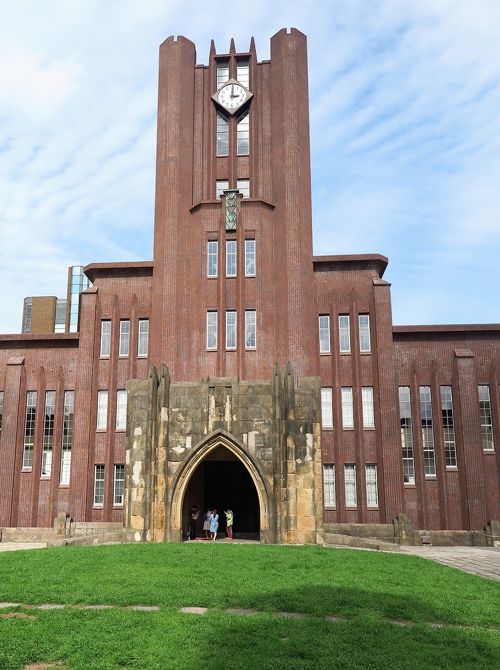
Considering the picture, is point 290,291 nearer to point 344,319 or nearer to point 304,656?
point 344,319

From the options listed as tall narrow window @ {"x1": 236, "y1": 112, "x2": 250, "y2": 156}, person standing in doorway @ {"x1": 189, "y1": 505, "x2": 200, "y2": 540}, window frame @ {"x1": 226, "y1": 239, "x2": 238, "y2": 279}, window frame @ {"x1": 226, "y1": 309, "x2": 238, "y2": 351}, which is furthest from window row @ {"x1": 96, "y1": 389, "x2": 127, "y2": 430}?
tall narrow window @ {"x1": 236, "y1": 112, "x2": 250, "y2": 156}

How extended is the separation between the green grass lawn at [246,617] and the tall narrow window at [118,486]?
15.0 m

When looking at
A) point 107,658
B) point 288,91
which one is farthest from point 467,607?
point 288,91

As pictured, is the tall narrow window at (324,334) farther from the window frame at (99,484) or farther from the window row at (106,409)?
the window frame at (99,484)

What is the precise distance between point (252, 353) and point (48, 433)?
11.5 m

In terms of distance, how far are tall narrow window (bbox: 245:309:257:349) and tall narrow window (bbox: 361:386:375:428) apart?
599cm

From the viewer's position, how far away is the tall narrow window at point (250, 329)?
3353 centimetres

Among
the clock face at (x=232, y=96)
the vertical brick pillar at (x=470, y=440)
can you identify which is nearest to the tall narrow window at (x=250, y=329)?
the vertical brick pillar at (x=470, y=440)

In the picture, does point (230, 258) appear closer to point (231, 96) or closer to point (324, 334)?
point (324, 334)

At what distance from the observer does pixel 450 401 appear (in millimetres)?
33656

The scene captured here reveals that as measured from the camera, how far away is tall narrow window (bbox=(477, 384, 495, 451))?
33.2 m

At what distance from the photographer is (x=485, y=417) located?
110 feet

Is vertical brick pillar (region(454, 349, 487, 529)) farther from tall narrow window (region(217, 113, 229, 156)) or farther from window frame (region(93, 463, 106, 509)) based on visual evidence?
window frame (region(93, 463, 106, 509))

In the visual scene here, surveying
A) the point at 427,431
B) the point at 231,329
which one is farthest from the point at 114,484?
the point at 427,431
